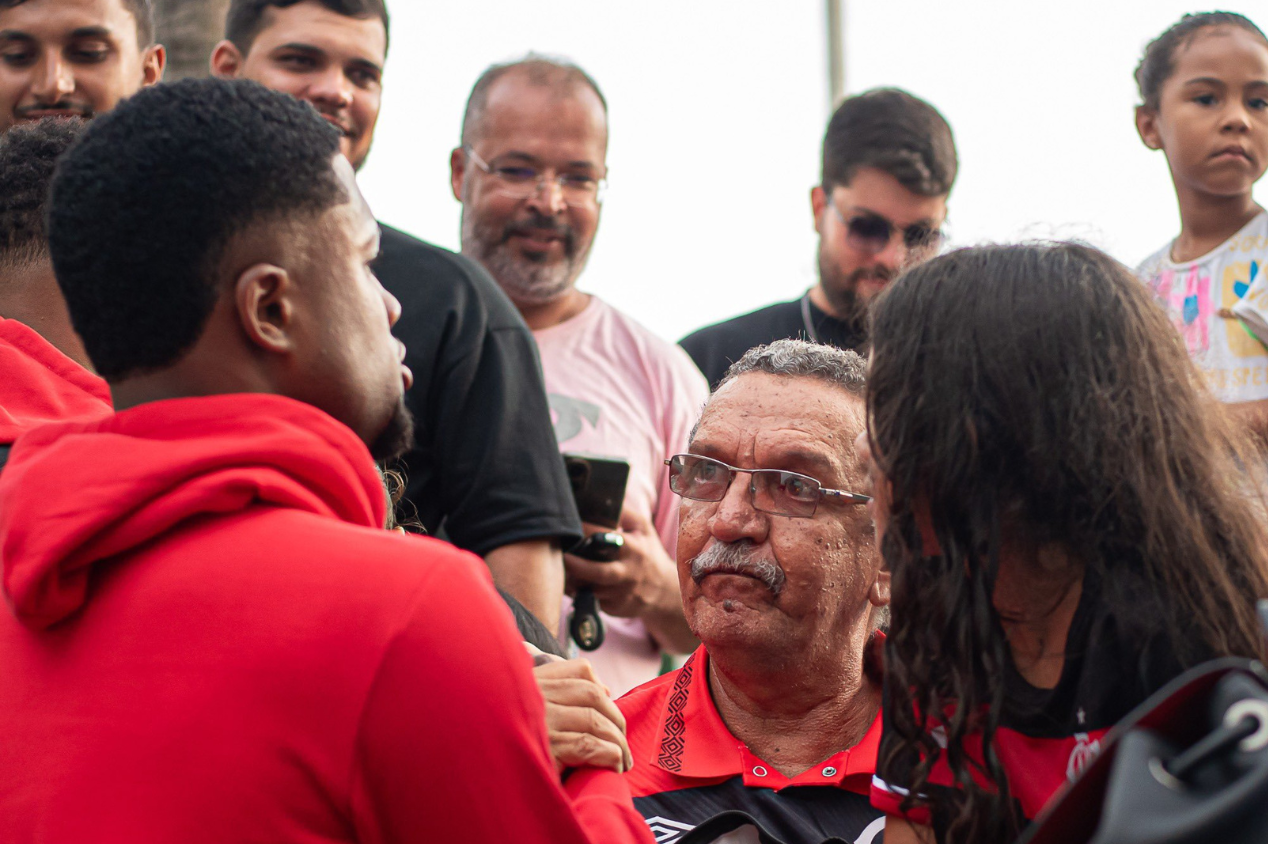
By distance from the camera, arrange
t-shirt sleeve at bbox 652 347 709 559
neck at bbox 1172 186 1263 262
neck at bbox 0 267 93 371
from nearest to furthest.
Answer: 1. neck at bbox 0 267 93 371
2. t-shirt sleeve at bbox 652 347 709 559
3. neck at bbox 1172 186 1263 262

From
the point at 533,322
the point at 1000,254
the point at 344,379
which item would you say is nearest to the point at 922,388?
the point at 1000,254

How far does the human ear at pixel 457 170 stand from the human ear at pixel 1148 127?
2020 millimetres

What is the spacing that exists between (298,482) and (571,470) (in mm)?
1635

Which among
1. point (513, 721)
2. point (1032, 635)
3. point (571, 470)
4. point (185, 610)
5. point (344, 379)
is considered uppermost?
point (344, 379)

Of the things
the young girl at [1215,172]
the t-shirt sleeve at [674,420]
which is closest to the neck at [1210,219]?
the young girl at [1215,172]

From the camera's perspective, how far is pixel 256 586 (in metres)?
1.19

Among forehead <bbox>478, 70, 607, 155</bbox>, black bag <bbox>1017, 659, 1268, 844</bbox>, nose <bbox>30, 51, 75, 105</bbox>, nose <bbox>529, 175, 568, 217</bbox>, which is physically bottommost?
black bag <bbox>1017, 659, 1268, 844</bbox>

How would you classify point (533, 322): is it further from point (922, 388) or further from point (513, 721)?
point (513, 721)

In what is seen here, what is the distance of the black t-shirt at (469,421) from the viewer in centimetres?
267

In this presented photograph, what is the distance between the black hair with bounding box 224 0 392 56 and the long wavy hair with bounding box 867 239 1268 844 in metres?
2.07

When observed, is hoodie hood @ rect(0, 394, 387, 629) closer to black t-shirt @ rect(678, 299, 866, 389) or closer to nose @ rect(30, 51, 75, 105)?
nose @ rect(30, 51, 75, 105)

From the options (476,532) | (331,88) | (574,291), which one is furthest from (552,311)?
(476,532)

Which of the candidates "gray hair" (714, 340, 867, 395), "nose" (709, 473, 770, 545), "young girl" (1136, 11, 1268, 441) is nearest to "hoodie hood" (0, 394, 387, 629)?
"nose" (709, 473, 770, 545)

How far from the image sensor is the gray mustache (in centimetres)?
241
